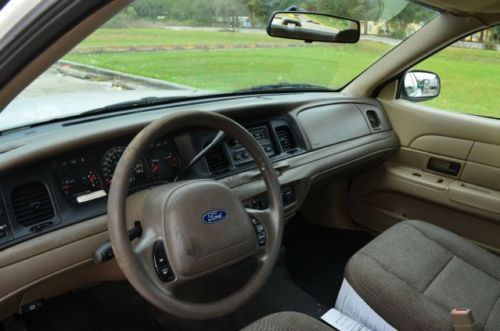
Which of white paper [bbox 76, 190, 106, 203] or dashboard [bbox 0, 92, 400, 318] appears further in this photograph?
white paper [bbox 76, 190, 106, 203]

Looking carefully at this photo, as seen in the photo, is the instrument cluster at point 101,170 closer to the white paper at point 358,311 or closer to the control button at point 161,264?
the control button at point 161,264

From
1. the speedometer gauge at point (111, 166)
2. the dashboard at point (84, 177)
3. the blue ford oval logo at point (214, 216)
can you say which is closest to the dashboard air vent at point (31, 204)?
the dashboard at point (84, 177)

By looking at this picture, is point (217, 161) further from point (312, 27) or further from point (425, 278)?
point (425, 278)

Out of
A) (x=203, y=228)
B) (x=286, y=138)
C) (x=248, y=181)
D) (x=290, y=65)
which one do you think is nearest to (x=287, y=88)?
(x=290, y=65)

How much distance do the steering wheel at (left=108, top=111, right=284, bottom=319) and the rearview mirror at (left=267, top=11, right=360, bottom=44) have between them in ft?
2.88

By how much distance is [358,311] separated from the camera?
1.72 meters

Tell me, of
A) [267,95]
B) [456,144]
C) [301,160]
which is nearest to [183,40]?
[267,95]

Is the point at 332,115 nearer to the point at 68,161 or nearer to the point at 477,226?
the point at 477,226

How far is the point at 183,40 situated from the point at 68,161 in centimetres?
96

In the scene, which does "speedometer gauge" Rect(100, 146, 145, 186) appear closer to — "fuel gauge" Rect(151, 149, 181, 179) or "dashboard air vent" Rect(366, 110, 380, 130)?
"fuel gauge" Rect(151, 149, 181, 179)

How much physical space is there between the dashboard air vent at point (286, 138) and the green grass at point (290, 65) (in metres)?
0.37

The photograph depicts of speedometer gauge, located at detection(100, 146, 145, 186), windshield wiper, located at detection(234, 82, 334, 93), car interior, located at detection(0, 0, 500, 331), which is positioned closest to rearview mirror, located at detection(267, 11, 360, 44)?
car interior, located at detection(0, 0, 500, 331)

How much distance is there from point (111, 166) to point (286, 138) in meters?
1.04

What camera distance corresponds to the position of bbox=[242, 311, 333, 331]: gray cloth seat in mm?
1431
